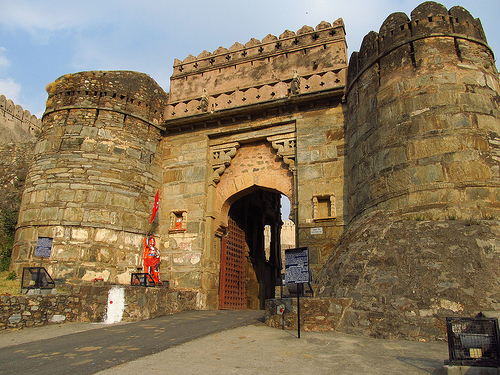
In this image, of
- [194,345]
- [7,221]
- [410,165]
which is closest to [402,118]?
[410,165]

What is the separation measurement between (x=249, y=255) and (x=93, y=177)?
20.3 ft

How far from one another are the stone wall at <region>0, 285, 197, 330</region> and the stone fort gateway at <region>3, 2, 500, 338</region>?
77.3 inches

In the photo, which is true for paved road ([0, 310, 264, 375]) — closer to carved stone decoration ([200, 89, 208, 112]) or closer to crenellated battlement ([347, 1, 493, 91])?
crenellated battlement ([347, 1, 493, 91])

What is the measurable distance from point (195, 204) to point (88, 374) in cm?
793

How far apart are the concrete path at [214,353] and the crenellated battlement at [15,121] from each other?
25666 millimetres

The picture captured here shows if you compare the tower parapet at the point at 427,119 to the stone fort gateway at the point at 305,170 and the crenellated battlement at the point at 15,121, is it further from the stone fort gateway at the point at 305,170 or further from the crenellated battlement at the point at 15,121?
the crenellated battlement at the point at 15,121

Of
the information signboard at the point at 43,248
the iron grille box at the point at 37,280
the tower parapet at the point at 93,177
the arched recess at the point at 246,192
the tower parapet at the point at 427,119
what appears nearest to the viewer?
the tower parapet at the point at 427,119

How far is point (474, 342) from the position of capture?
131 inches

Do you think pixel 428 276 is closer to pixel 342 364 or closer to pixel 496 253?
pixel 496 253

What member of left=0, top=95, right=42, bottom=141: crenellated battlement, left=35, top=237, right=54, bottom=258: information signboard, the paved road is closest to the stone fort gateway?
left=35, top=237, right=54, bottom=258: information signboard

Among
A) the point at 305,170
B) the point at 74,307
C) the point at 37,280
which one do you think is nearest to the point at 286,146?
the point at 305,170

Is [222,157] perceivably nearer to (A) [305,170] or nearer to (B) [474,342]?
(A) [305,170]

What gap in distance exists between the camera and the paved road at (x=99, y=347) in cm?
425

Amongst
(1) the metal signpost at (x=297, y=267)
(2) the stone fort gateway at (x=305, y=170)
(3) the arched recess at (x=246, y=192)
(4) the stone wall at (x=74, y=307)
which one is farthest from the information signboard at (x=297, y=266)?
(3) the arched recess at (x=246, y=192)
